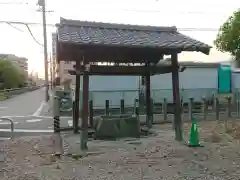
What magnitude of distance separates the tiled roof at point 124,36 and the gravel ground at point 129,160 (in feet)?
8.89

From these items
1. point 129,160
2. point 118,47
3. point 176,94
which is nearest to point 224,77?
point 176,94

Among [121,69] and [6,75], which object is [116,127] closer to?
[121,69]

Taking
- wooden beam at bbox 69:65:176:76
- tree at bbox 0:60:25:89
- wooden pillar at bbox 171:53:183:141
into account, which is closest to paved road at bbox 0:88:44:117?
wooden beam at bbox 69:65:176:76

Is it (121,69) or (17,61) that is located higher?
(17,61)

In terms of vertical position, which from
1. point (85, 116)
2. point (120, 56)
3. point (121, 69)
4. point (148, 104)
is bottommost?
point (85, 116)

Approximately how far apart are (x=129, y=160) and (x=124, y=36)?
12.0ft

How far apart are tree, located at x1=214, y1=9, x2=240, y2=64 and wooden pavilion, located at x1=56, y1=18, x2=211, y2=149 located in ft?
23.2

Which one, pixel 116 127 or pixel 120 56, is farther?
pixel 120 56

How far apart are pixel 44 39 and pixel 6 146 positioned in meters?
23.6

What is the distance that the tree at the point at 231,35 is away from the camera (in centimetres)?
1672

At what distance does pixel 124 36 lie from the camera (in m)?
9.59

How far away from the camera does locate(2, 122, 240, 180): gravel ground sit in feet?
21.5

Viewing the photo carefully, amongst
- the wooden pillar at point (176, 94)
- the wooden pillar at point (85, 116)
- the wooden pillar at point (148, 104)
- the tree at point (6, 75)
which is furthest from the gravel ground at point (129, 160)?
the tree at point (6, 75)

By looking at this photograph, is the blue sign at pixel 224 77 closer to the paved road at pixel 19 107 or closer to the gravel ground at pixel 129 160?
the gravel ground at pixel 129 160
